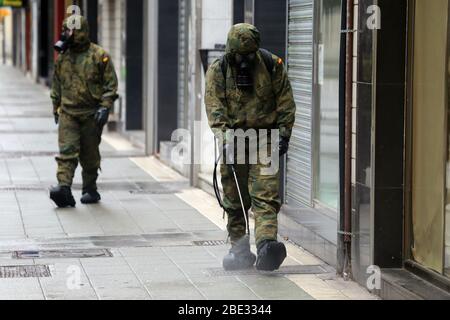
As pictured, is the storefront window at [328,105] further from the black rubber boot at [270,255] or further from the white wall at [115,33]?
the white wall at [115,33]

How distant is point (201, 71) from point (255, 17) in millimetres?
3016

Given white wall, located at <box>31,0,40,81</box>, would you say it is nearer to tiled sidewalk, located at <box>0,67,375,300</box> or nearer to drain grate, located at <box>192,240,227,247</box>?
tiled sidewalk, located at <box>0,67,375,300</box>

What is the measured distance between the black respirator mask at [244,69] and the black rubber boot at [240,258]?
3.93ft

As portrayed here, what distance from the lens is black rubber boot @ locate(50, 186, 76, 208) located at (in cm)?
1143

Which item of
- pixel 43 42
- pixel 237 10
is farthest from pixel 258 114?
pixel 43 42

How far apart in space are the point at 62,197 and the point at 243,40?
4.05 m

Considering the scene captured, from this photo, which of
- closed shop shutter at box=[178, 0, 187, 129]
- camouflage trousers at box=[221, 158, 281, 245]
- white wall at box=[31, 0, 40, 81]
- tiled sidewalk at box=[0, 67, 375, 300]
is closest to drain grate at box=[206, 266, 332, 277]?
tiled sidewalk at box=[0, 67, 375, 300]

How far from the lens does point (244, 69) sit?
26.9 feet

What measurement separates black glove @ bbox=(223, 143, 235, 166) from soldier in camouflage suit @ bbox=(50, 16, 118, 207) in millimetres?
3548

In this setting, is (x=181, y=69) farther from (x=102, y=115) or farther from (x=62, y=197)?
(x=62, y=197)

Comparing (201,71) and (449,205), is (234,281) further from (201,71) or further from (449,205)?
(201,71)

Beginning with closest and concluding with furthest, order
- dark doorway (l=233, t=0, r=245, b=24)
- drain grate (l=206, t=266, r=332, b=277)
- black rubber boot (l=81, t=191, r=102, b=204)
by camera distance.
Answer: drain grate (l=206, t=266, r=332, b=277) → black rubber boot (l=81, t=191, r=102, b=204) → dark doorway (l=233, t=0, r=245, b=24)

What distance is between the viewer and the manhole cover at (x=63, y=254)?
29.4ft
